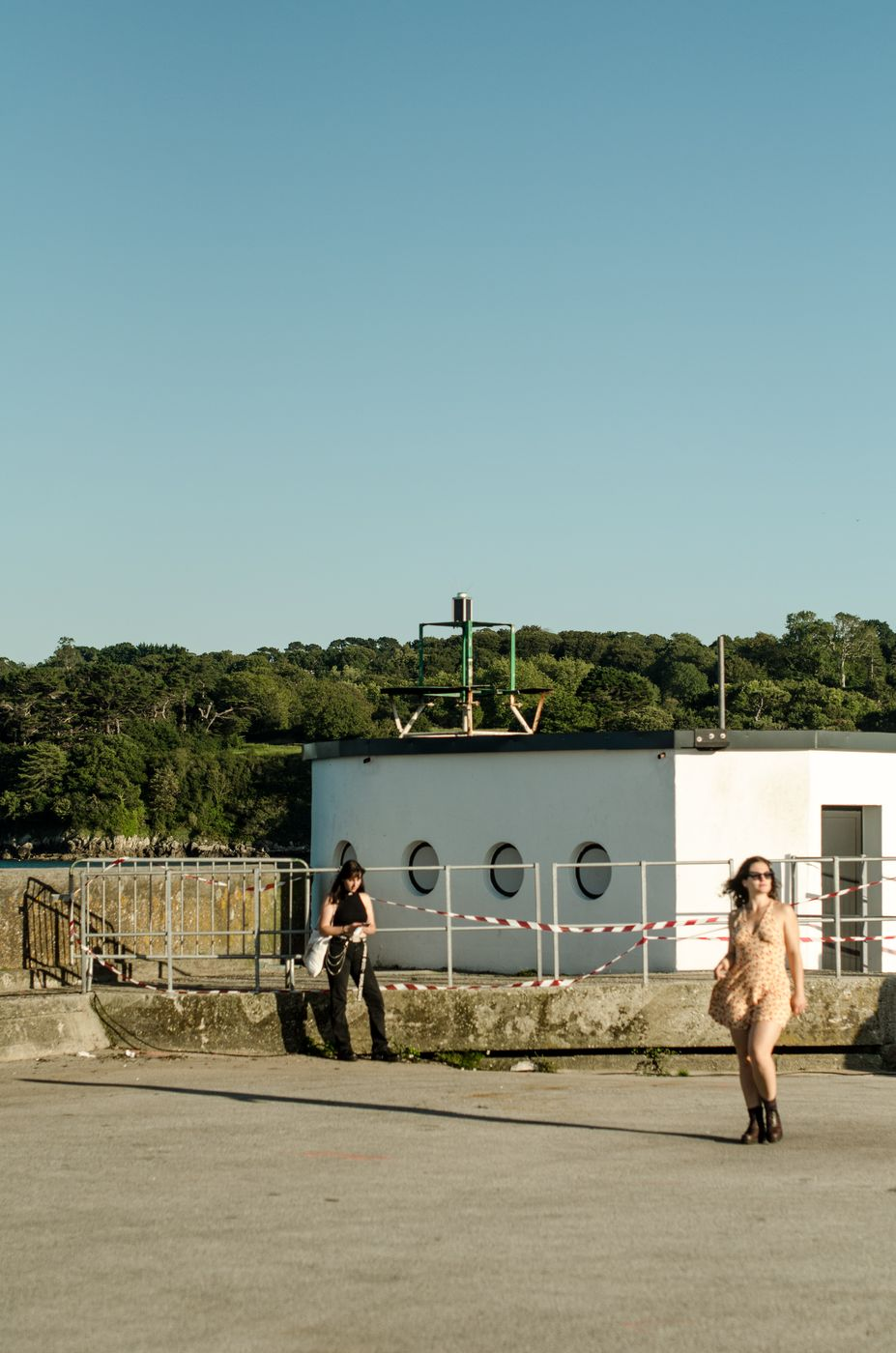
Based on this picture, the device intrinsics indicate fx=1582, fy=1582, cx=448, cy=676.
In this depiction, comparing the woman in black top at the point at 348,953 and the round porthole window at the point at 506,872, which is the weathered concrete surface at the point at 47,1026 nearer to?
the woman in black top at the point at 348,953

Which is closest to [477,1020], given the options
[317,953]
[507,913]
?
[317,953]

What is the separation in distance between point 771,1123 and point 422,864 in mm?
7703

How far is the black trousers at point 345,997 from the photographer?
12570mm

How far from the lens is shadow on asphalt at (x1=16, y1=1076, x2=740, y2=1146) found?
9688 mm

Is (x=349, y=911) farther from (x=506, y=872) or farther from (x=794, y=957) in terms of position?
(x=794, y=957)

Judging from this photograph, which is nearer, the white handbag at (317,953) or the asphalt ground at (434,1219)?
the asphalt ground at (434,1219)

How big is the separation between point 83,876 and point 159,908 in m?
A: 2.49

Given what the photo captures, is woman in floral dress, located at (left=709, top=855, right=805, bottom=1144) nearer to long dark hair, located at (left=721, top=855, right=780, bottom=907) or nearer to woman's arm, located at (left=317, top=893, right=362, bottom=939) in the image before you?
long dark hair, located at (left=721, top=855, right=780, bottom=907)

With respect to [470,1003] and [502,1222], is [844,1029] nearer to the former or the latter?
[470,1003]

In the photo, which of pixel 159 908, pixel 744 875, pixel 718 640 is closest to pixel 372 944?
pixel 159 908

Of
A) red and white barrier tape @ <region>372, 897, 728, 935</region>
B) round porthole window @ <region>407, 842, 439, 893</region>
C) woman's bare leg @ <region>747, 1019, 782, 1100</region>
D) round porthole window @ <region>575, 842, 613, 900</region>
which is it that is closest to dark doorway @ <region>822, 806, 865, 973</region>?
red and white barrier tape @ <region>372, 897, 728, 935</region>

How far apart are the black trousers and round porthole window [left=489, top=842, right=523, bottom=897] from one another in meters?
3.46

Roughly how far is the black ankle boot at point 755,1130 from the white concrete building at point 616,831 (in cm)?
532

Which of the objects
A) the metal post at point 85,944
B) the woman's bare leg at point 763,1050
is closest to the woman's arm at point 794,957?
the woman's bare leg at point 763,1050
